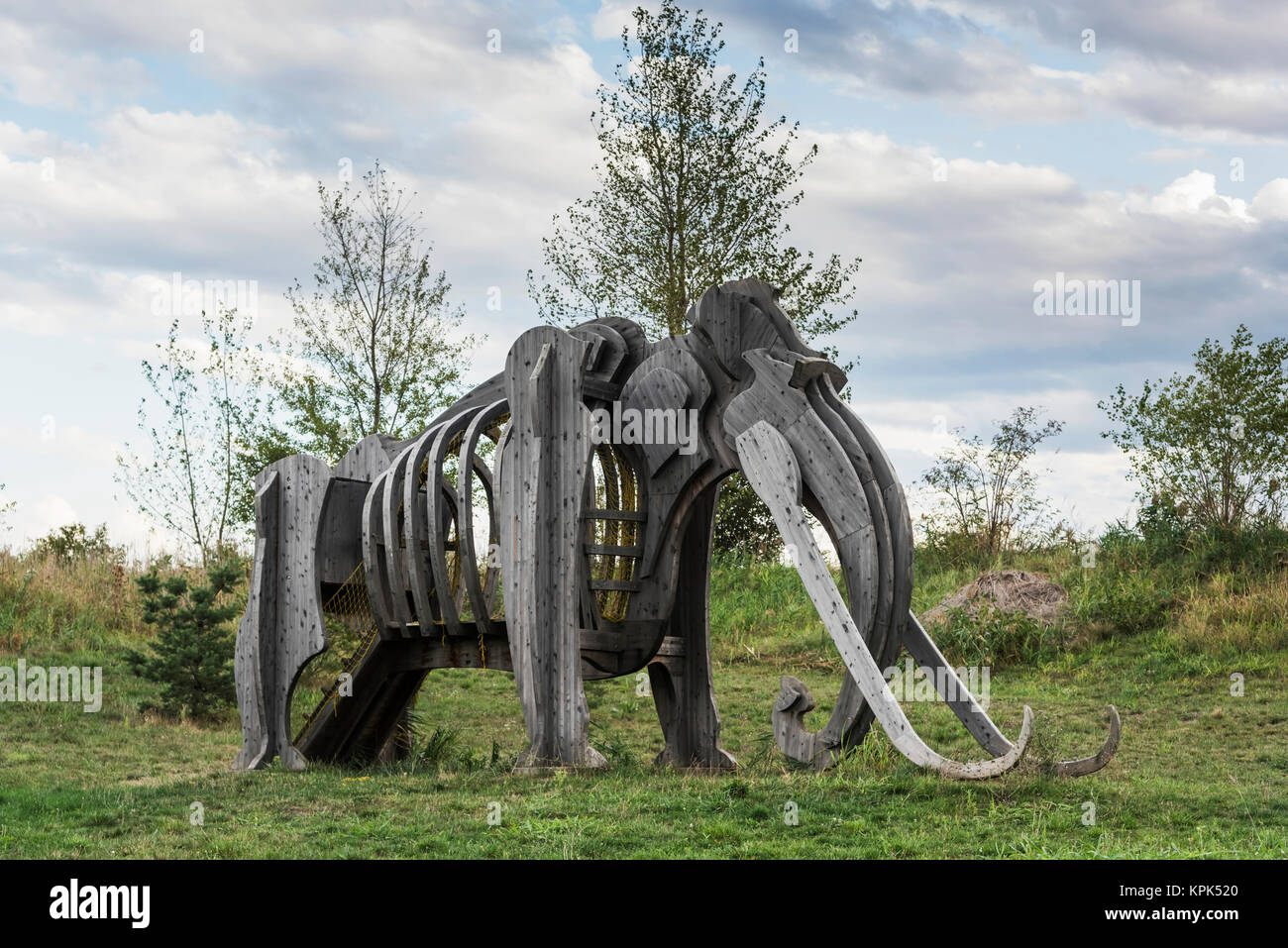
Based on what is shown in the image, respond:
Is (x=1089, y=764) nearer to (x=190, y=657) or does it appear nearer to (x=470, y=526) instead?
(x=470, y=526)

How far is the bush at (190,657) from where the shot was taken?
14.5m

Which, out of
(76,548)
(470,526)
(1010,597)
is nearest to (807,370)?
(470,526)

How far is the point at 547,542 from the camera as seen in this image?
8.47m

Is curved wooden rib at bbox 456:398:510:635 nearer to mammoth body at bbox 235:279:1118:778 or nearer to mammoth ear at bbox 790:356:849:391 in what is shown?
A: mammoth body at bbox 235:279:1118:778

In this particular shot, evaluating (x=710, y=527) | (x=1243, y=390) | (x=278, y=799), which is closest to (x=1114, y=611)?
(x=1243, y=390)

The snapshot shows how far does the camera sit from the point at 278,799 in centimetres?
786

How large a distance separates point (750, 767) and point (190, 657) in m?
8.30

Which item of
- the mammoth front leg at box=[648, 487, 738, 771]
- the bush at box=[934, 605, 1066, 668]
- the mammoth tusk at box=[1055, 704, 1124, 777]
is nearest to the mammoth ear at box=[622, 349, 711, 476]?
the mammoth front leg at box=[648, 487, 738, 771]

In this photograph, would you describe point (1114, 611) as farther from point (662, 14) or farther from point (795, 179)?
point (662, 14)

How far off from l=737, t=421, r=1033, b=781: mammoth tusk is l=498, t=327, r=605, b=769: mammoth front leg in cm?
136

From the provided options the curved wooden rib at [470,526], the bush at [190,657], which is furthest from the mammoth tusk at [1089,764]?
the bush at [190,657]

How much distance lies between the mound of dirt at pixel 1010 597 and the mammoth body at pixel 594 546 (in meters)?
8.29

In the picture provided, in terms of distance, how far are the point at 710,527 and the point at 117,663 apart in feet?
33.2

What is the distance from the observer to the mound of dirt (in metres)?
16.8
